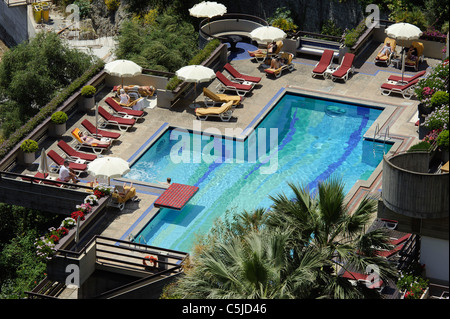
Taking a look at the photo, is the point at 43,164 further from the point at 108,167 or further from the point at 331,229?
the point at 331,229

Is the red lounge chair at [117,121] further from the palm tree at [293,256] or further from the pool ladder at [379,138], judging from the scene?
the palm tree at [293,256]

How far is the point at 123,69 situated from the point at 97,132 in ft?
12.4

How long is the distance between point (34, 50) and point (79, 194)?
13932 mm

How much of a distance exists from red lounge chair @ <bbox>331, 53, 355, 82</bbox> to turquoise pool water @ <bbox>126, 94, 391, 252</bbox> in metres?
1.84

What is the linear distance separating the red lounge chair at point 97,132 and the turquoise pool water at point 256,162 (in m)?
1.52

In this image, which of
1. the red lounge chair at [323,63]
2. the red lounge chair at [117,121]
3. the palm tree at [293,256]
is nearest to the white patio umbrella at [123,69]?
the red lounge chair at [117,121]

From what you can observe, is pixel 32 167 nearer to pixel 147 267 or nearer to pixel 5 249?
pixel 5 249

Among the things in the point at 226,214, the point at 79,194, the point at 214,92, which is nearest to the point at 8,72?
the point at 214,92

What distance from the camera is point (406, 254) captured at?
30328mm

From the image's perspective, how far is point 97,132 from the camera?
1660 inches

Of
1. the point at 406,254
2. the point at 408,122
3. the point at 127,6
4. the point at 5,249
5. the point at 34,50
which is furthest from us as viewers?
the point at 127,6

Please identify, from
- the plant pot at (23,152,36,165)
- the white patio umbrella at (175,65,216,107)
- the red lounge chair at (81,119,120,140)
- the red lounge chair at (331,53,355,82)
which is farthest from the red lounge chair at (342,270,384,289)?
the red lounge chair at (331,53,355,82)

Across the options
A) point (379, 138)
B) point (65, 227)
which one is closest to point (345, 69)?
point (379, 138)

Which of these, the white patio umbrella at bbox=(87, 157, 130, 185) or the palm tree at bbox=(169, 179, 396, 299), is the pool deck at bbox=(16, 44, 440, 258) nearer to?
the white patio umbrella at bbox=(87, 157, 130, 185)
